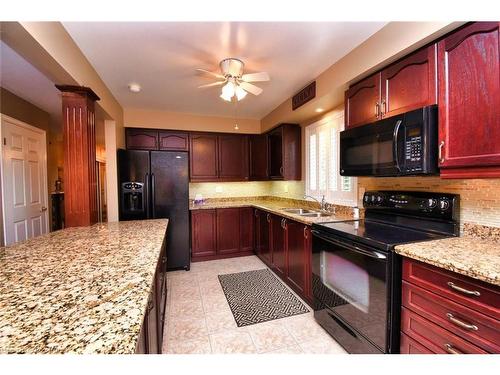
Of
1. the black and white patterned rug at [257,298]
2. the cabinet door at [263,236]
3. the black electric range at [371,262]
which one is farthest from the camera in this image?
the cabinet door at [263,236]

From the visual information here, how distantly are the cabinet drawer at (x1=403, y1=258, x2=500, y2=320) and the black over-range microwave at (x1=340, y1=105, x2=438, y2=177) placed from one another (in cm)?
59

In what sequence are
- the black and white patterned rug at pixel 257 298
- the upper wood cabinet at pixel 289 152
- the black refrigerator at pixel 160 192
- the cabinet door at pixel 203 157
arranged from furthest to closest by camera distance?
1. the cabinet door at pixel 203 157
2. the upper wood cabinet at pixel 289 152
3. the black refrigerator at pixel 160 192
4. the black and white patterned rug at pixel 257 298

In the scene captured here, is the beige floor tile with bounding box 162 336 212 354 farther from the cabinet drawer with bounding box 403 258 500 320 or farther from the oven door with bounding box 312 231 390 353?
the cabinet drawer with bounding box 403 258 500 320

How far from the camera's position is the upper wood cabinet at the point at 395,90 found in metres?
1.38

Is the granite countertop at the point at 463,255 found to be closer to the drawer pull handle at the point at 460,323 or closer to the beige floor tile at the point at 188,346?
the drawer pull handle at the point at 460,323

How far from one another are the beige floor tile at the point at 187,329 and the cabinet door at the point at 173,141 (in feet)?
8.37

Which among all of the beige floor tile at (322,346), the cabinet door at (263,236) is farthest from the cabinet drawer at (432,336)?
the cabinet door at (263,236)

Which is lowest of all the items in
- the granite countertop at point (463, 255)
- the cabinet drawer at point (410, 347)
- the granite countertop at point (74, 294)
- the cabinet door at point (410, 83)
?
the cabinet drawer at point (410, 347)

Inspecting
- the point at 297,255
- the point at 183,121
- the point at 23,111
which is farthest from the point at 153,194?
the point at 23,111

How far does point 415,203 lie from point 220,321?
1.89 meters

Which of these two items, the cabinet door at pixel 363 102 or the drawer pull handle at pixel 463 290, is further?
the cabinet door at pixel 363 102

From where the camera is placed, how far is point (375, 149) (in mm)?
1700
